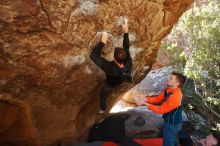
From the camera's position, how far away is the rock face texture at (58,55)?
20.4 feet

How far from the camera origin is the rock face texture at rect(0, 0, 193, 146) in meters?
6.21

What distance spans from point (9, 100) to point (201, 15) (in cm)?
713

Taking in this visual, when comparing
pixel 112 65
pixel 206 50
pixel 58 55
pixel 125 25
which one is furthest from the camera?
pixel 206 50

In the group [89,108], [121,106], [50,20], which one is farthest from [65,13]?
[121,106]

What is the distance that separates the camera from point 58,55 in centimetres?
692

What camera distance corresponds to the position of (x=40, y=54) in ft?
21.7

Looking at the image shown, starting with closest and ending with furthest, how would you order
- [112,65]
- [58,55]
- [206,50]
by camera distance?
[58,55] → [112,65] → [206,50]

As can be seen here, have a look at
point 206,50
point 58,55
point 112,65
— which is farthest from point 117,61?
point 206,50

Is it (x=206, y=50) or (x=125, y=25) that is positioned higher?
(x=125, y=25)

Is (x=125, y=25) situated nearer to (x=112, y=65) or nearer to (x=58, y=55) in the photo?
(x=112, y=65)

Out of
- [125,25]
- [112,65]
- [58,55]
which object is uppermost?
[125,25]

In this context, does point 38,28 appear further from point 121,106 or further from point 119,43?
point 121,106

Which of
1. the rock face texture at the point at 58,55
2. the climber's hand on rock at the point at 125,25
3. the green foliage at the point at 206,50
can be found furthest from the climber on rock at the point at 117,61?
the green foliage at the point at 206,50

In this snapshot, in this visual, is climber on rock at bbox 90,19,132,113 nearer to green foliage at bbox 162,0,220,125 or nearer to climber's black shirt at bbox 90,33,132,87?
climber's black shirt at bbox 90,33,132,87
